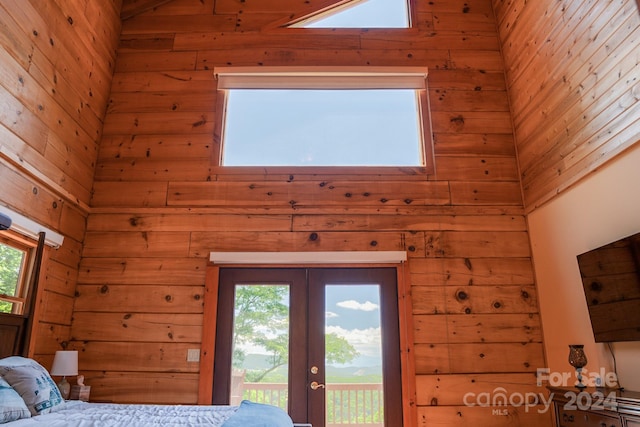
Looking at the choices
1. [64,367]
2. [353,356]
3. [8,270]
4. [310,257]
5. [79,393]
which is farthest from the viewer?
[310,257]

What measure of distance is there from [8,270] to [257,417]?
228 cm

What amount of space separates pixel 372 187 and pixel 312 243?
2.72ft

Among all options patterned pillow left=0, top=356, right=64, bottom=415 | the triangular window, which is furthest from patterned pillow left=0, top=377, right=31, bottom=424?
the triangular window

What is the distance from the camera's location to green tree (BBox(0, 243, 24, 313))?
10.2ft

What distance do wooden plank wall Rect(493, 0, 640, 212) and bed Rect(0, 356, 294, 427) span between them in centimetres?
296

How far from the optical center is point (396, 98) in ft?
15.3

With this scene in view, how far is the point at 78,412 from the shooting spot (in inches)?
101

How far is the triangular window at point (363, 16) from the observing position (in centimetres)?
483

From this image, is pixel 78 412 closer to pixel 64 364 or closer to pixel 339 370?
pixel 64 364

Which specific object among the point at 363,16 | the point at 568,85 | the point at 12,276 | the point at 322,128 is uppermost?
the point at 363,16

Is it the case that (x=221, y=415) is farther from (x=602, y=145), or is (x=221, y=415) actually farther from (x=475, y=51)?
(x=475, y=51)

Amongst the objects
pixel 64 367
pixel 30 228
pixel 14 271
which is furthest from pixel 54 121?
pixel 64 367

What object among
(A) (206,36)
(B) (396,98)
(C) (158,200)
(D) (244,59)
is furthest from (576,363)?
(A) (206,36)

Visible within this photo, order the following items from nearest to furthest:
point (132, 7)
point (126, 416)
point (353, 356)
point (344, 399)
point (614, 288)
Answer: point (126, 416), point (614, 288), point (344, 399), point (353, 356), point (132, 7)
